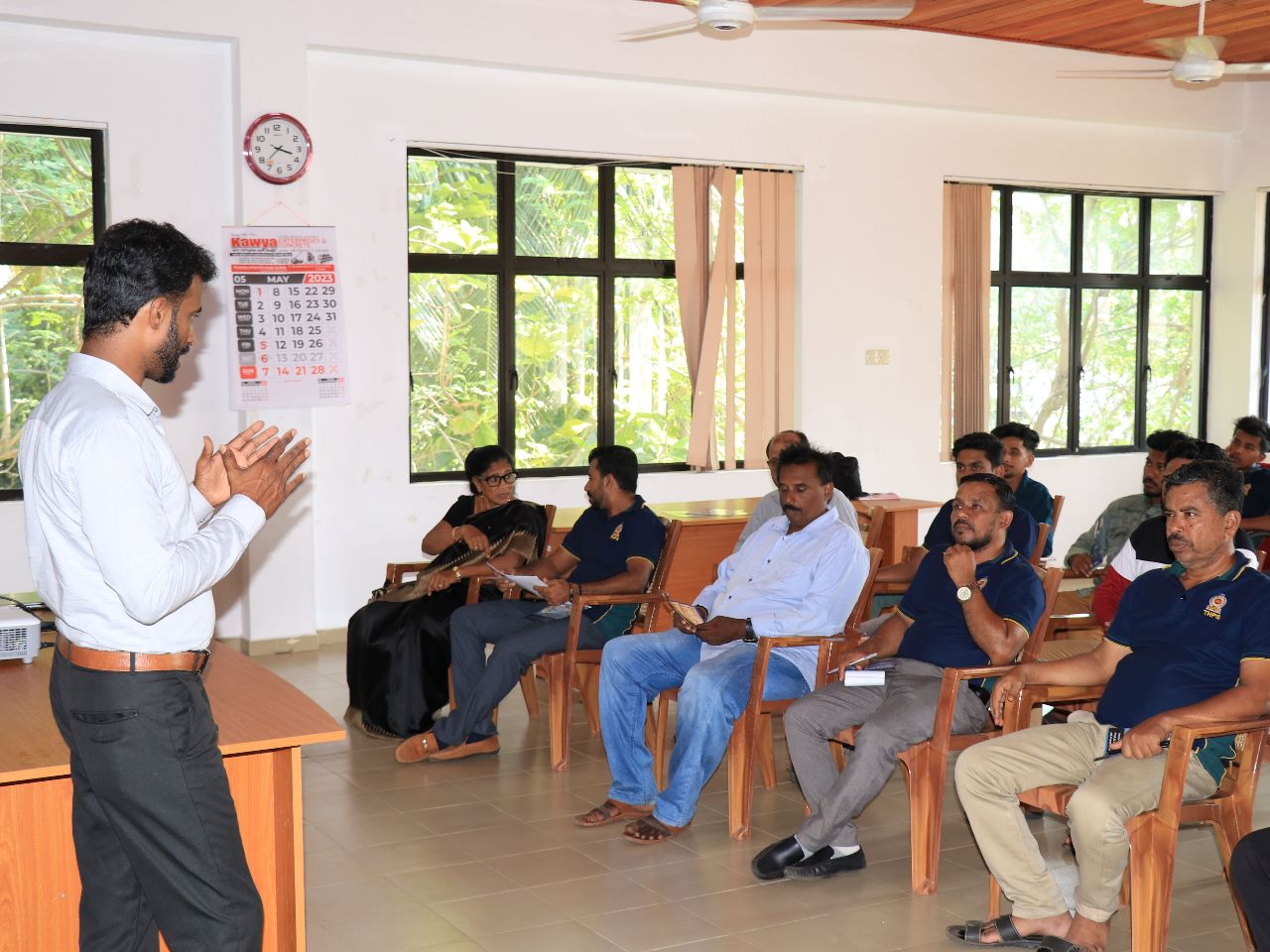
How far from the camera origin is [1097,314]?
9492 mm

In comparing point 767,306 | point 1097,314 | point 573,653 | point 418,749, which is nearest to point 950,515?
point 573,653

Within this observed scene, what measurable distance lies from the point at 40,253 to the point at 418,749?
3.33m

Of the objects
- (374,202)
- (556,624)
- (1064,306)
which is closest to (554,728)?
(556,624)

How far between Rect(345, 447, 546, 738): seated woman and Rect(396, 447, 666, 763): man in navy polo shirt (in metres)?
0.14

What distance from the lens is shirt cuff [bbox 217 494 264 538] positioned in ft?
7.14

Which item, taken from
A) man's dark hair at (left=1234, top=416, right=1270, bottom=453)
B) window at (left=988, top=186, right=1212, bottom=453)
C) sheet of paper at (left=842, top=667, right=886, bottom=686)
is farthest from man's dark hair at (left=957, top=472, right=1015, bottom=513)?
window at (left=988, top=186, right=1212, bottom=453)

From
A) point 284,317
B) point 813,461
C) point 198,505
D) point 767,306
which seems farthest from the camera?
point 767,306

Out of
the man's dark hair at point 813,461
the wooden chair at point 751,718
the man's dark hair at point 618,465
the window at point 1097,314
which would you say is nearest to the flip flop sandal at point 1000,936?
the wooden chair at point 751,718

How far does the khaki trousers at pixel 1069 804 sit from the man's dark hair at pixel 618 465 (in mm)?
1954

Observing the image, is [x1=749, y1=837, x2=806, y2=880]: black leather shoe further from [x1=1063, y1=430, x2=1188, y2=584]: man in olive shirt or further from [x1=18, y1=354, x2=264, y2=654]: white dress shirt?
[x1=1063, y1=430, x2=1188, y2=584]: man in olive shirt

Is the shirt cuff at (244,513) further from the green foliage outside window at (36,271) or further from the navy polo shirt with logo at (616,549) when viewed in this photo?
the green foliage outside window at (36,271)

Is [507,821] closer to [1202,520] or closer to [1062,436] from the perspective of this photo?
[1202,520]

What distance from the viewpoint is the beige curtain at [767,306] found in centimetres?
798

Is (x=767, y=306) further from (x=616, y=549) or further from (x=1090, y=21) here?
(x=616, y=549)
